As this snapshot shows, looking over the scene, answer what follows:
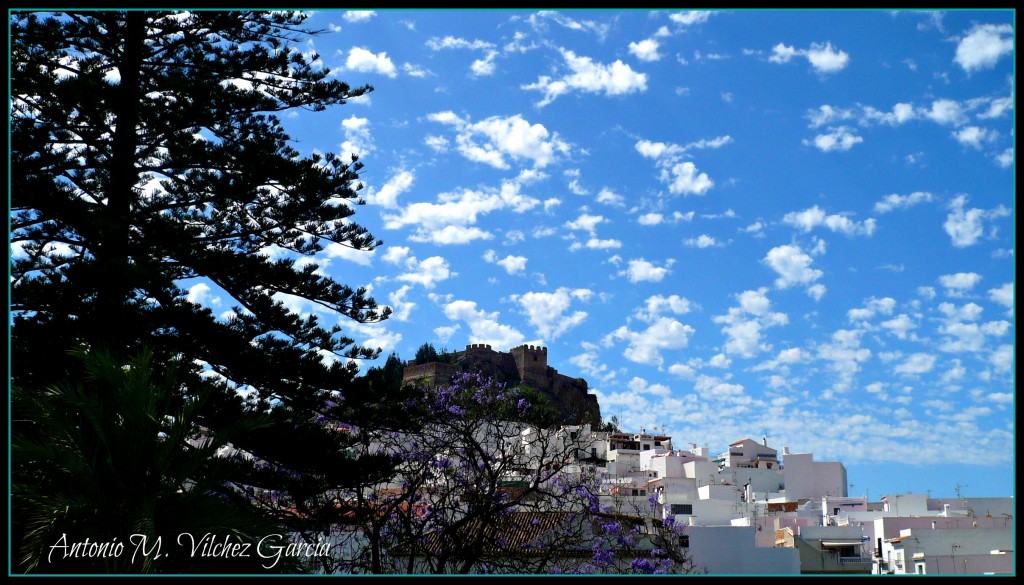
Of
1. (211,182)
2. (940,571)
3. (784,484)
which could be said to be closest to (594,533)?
(211,182)

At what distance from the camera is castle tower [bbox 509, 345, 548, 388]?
Answer: 5462 cm

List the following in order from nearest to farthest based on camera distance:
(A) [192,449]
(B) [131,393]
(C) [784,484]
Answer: (B) [131,393]
(A) [192,449]
(C) [784,484]

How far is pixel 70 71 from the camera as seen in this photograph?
7875 mm

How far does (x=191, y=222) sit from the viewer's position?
8398 millimetres

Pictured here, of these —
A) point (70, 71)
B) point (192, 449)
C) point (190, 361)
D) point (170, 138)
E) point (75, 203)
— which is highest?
point (70, 71)

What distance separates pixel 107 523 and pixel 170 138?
3.84 m

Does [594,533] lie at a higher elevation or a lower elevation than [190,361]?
lower

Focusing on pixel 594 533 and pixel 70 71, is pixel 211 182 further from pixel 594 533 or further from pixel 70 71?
pixel 594 533

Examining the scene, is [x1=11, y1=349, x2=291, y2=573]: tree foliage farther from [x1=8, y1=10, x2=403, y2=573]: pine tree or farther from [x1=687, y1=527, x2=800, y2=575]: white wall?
[x1=687, y1=527, x2=800, y2=575]: white wall

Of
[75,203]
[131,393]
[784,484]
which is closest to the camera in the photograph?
[131,393]

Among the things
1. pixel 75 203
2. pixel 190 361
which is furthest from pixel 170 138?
pixel 190 361
